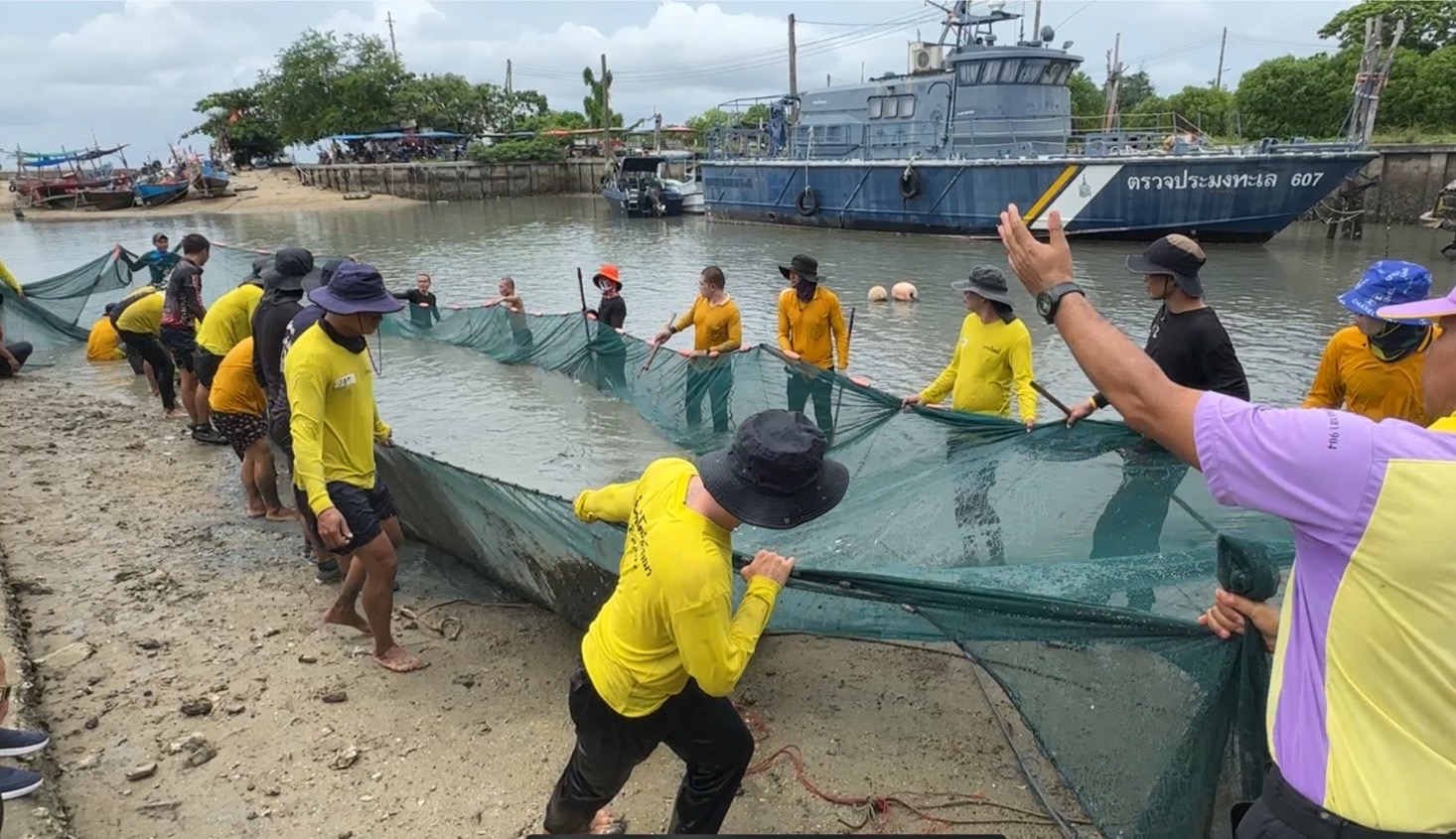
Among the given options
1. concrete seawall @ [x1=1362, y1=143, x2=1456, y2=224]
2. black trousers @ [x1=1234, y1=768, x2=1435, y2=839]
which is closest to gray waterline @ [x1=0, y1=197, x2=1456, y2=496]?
concrete seawall @ [x1=1362, y1=143, x2=1456, y2=224]

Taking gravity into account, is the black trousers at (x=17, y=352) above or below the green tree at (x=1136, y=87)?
below

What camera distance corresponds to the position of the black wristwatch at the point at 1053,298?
1895 millimetres

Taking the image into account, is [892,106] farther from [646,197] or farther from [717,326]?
[717,326]

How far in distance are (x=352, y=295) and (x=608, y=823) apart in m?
2.54

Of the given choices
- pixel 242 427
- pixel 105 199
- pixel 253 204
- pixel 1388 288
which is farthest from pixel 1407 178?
pixel 105 199

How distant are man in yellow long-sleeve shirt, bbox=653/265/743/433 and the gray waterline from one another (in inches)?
32.6

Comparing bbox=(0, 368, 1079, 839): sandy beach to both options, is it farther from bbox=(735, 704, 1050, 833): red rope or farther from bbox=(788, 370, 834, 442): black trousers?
bbox=(788, 370, 834, 442): black trousers

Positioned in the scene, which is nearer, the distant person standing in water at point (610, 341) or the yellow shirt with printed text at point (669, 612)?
the yellow shirt with printed text at point (669, 612)

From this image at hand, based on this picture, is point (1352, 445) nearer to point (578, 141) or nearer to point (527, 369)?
point (527, 369)

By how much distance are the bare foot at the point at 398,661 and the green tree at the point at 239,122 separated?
72.0m

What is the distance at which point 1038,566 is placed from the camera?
3000 millimetres

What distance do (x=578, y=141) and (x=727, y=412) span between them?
62459 mm

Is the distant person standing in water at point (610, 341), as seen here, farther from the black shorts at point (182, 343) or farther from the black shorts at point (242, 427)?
the black shorts at point (182, 343)

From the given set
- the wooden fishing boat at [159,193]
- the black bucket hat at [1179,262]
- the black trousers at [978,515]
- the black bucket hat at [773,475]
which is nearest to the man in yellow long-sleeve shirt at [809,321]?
the black trousers at [978,515]
